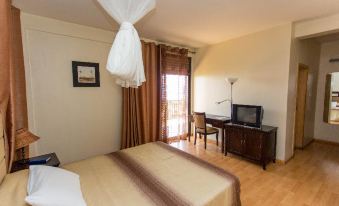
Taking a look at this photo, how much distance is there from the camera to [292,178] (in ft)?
8.62

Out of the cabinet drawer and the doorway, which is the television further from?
the doorway

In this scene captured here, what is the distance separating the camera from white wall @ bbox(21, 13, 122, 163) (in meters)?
2.53

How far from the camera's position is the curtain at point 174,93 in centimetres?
390

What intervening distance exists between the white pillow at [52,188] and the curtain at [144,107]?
185 cm

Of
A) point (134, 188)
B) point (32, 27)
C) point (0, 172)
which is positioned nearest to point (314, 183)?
point (134, 188)

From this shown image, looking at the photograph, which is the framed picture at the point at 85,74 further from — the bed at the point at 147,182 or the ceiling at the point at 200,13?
the bed at the point at 147,182

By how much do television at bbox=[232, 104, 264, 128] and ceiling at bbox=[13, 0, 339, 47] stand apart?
1.47 metres

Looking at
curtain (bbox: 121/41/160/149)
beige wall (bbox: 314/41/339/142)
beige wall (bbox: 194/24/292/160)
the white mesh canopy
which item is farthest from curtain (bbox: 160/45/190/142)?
beige wall (bbox: 314/41/339/142)

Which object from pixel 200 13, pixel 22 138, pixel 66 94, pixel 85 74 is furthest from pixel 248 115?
pixel 22 138

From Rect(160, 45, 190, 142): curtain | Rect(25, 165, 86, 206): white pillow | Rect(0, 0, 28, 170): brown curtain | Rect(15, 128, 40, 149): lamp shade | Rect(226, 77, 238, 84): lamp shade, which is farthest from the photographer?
Rect(160, 45, 190, 142): curtain

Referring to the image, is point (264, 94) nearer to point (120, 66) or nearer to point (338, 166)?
point (338, 166)

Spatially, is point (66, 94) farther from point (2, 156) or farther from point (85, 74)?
point (2, 156)

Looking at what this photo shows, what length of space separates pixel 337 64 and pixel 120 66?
492cm

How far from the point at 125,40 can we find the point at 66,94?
184 centimetres
